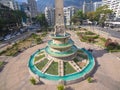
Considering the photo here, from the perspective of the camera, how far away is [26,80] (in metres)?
18.2

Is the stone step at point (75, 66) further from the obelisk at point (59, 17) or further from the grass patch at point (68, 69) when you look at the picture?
the obelisk at point (59, 17)

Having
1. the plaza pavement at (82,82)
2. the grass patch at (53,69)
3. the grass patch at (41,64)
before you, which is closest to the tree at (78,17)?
the plaza pavement at (82,82)

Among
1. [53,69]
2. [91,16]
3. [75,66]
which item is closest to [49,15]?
[91,16]

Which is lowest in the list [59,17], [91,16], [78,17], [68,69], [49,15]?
[68,69]

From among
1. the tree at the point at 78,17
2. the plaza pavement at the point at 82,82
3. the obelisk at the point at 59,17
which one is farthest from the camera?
the tree at the point at 78,17

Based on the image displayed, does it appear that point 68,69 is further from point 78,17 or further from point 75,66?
point 78,17

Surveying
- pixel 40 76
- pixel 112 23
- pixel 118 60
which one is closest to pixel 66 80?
pixel 40 76

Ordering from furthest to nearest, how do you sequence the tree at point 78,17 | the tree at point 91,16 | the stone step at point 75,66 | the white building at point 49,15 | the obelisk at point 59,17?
1. the white building at point 49,15
2. the tree at point 78,17
3. the tree at point 91,16
4. the obelisk at point 59,17
5. the stone step at point 75,66

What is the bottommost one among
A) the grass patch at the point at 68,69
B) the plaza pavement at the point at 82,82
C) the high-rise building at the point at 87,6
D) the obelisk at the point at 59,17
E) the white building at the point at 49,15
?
the plaza pavement at the point at 82,82

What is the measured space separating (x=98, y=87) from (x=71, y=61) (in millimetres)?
6352

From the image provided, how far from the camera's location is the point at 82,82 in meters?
17.0

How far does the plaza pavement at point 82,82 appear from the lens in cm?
1620

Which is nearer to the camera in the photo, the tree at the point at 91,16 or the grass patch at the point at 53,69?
the grass patch at the point at 53,69

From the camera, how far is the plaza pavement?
16.2m
